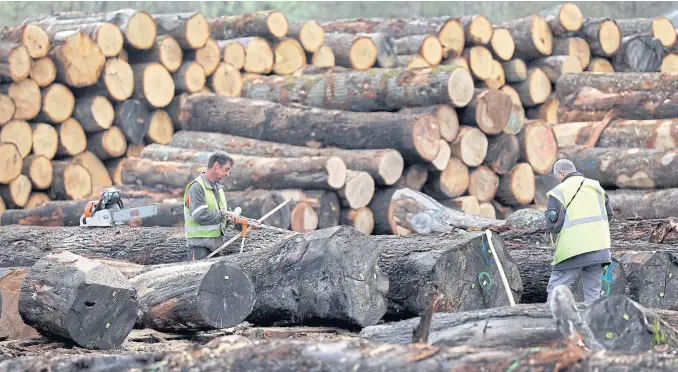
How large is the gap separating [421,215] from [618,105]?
4.93 metres

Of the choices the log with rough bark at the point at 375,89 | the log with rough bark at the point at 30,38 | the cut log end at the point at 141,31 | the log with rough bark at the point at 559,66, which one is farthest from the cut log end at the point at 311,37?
the log with rough bark at the point at 30,38

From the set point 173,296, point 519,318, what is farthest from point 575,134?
point 519,318

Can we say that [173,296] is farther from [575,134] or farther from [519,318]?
[575,134]

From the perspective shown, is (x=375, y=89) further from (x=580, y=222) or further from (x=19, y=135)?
(x=580, y=222)

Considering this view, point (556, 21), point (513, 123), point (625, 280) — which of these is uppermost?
point (556, 21)

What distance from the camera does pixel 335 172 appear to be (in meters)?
11.7

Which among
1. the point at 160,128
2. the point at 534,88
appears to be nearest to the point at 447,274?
the point at 160,128

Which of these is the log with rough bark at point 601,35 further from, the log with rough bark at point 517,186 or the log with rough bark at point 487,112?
the log with rough bark at point 487,112

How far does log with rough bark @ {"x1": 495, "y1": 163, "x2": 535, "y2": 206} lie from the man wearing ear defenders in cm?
618

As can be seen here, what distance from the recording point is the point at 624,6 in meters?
23.1

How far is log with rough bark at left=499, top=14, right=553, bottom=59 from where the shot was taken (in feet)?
53.5

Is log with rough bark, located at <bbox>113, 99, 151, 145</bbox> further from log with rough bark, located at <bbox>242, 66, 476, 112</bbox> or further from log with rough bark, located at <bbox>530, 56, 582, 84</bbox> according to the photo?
log with rough bark, located at <bbox>530, 56, 582, 84</bbox>

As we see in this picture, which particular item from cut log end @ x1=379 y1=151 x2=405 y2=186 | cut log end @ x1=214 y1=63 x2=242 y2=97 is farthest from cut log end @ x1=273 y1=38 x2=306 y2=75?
cut log end @ x1=379 y1=151 x2=405 y2=186

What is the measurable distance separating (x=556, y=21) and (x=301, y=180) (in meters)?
6.51
